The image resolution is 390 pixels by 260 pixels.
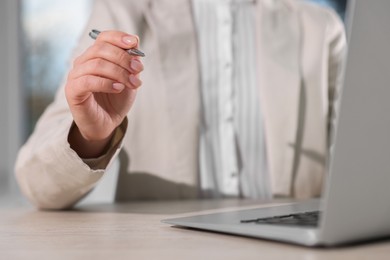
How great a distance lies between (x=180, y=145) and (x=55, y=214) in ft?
1.30

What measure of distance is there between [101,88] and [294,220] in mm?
321

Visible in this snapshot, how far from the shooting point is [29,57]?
108 inches

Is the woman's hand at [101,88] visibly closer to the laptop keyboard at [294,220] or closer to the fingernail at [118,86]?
the fingernail at [118,86]

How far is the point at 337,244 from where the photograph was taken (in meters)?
0.52

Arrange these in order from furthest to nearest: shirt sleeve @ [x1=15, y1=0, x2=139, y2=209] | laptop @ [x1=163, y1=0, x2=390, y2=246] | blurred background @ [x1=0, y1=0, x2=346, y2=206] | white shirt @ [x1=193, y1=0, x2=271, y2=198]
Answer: blurred background @ [x1=0, y1=0, x2=346, y2=206]
white shirt @ [x1=193, y1=0, x2=271, y2=198]
shirt sleeve @ [x1=15, y1=0, x2=139, y2=209]
laptop @ [x1=163, y1=0, x2=390, y2=246]

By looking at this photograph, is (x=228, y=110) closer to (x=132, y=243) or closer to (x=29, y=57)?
(x=132, y=243)

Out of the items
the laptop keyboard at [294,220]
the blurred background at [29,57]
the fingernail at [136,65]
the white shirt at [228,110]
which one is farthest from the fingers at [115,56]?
the blurred background at [29,57]

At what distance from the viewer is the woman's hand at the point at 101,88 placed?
78 cm

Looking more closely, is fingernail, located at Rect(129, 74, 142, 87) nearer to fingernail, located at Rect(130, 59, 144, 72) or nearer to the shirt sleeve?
fingernail, located at Rect(130, 59, 144, 72)

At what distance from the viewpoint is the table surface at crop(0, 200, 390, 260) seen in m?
0.52

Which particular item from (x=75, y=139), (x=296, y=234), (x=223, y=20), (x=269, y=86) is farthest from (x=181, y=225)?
(x=223, y=20)

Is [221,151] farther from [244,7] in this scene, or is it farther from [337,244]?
[337,244]

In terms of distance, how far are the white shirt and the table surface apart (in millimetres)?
502

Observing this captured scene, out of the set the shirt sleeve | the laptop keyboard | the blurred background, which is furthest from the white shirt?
the blurred background
